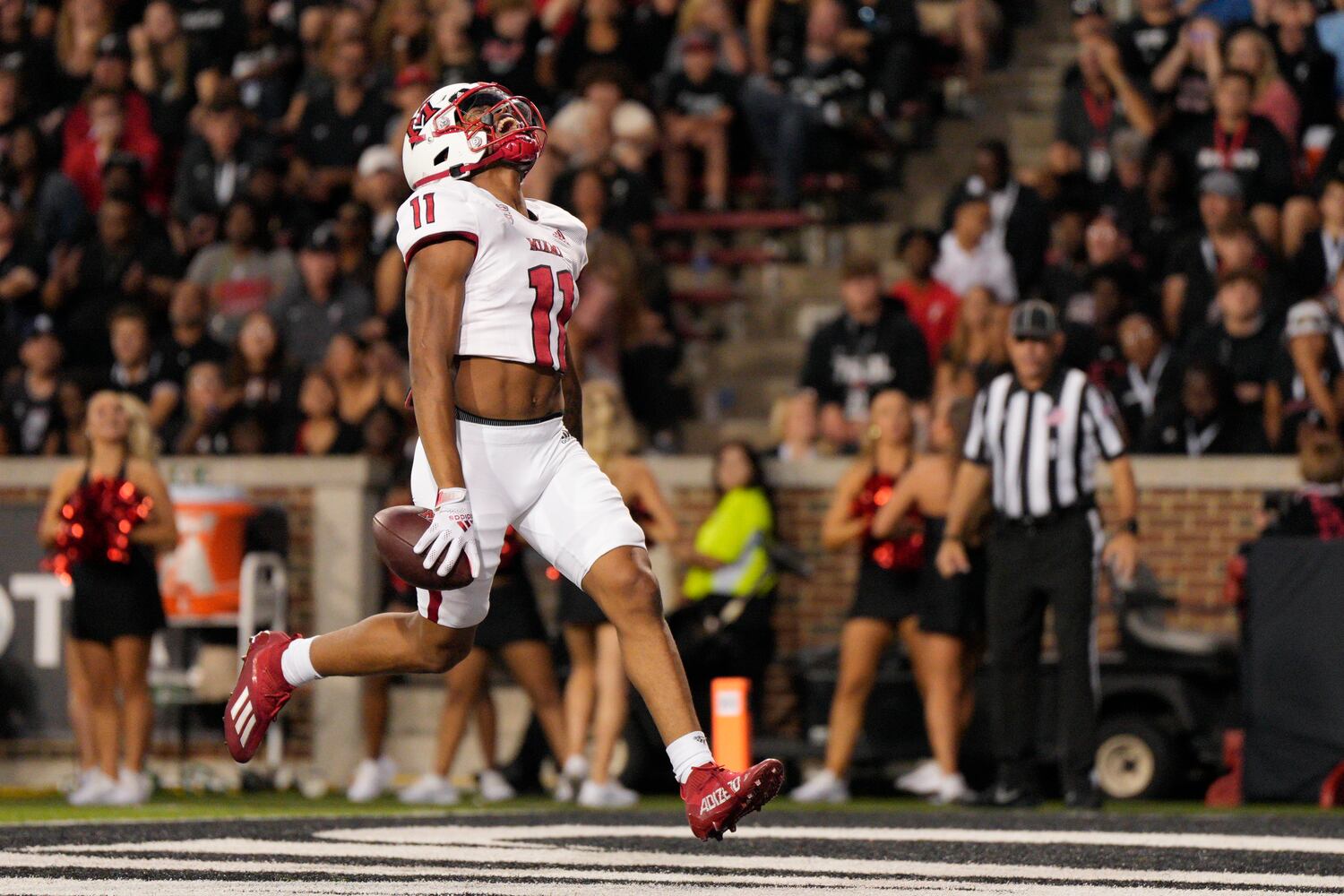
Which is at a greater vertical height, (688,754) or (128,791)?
(688,754)

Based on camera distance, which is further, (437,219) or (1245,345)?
(1245,345)

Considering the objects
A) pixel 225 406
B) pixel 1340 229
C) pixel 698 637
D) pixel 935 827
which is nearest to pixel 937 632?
pixel 698 637

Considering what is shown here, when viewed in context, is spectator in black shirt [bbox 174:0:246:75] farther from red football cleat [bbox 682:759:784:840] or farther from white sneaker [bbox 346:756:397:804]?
red football cleat [bbox 682:759:784:840]

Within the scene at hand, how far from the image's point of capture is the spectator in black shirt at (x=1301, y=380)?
476 inches

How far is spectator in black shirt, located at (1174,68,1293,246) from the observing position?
549 inches

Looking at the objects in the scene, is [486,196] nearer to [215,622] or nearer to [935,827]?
[935,827]

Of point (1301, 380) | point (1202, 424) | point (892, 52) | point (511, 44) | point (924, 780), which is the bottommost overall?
point (924, 780)

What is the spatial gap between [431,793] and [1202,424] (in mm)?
4378

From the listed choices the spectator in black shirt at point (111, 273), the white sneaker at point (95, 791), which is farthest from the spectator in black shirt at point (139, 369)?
the white sneaker at point (95, 791)

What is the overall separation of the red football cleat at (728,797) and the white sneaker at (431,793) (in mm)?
5565

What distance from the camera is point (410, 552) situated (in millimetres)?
6023

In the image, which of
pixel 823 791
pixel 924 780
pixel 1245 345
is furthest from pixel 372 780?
pixel 1245 345

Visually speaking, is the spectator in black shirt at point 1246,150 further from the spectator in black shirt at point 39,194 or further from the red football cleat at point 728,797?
the red football cleat at point 728,797

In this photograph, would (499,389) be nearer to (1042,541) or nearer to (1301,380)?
(1042,541)
